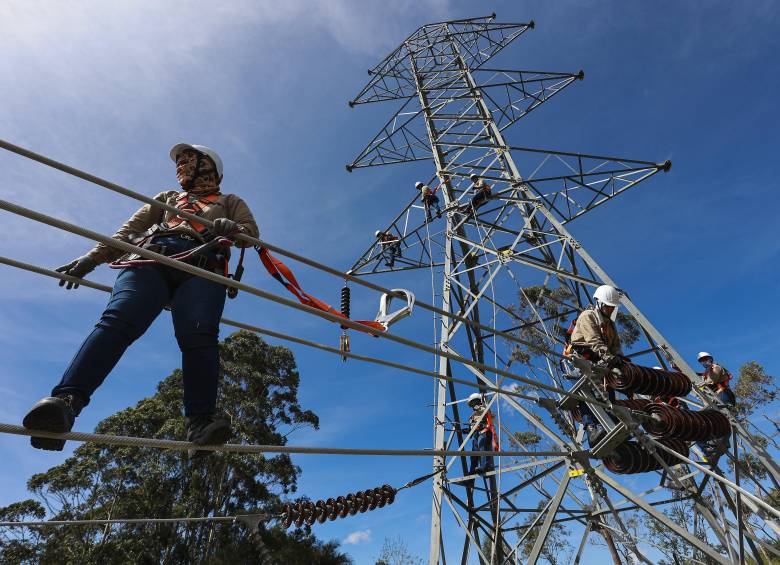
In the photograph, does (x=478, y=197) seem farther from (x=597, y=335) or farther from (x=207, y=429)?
(x=207, y=429)

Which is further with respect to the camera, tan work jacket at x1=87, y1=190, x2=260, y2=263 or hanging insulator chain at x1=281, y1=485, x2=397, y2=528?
hanging insulator chain at x1=281, y1=485, x2=397, y2=528

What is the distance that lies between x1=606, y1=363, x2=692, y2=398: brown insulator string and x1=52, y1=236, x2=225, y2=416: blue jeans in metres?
3.87

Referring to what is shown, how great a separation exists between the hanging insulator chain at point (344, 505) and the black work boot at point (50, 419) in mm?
5111

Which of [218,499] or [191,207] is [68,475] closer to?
[218,499]

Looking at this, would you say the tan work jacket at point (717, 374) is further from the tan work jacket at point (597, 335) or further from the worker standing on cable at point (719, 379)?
the tan work jacket at point (597, 335)

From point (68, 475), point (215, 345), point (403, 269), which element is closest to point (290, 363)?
point (68, 475)

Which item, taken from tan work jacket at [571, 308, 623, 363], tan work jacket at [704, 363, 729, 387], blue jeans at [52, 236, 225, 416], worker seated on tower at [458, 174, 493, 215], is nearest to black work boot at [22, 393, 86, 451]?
blue jeans at [52, 236, 225, 416]

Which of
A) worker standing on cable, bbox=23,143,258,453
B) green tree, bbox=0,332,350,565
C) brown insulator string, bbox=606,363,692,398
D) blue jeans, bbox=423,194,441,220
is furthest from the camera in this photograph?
green tree, bbox=0,332,350,565

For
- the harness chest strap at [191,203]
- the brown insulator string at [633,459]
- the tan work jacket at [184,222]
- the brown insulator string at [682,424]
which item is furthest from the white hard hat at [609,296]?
the harness chest strap at [191,203]

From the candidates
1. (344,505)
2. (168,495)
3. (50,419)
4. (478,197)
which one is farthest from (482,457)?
(168,495)

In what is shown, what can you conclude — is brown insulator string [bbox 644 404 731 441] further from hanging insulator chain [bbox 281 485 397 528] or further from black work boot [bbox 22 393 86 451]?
black work boot [bbox 22 393 86 451]

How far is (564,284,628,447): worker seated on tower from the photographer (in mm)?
4773

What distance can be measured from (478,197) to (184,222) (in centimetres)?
647

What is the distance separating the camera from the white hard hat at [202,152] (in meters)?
2.98
